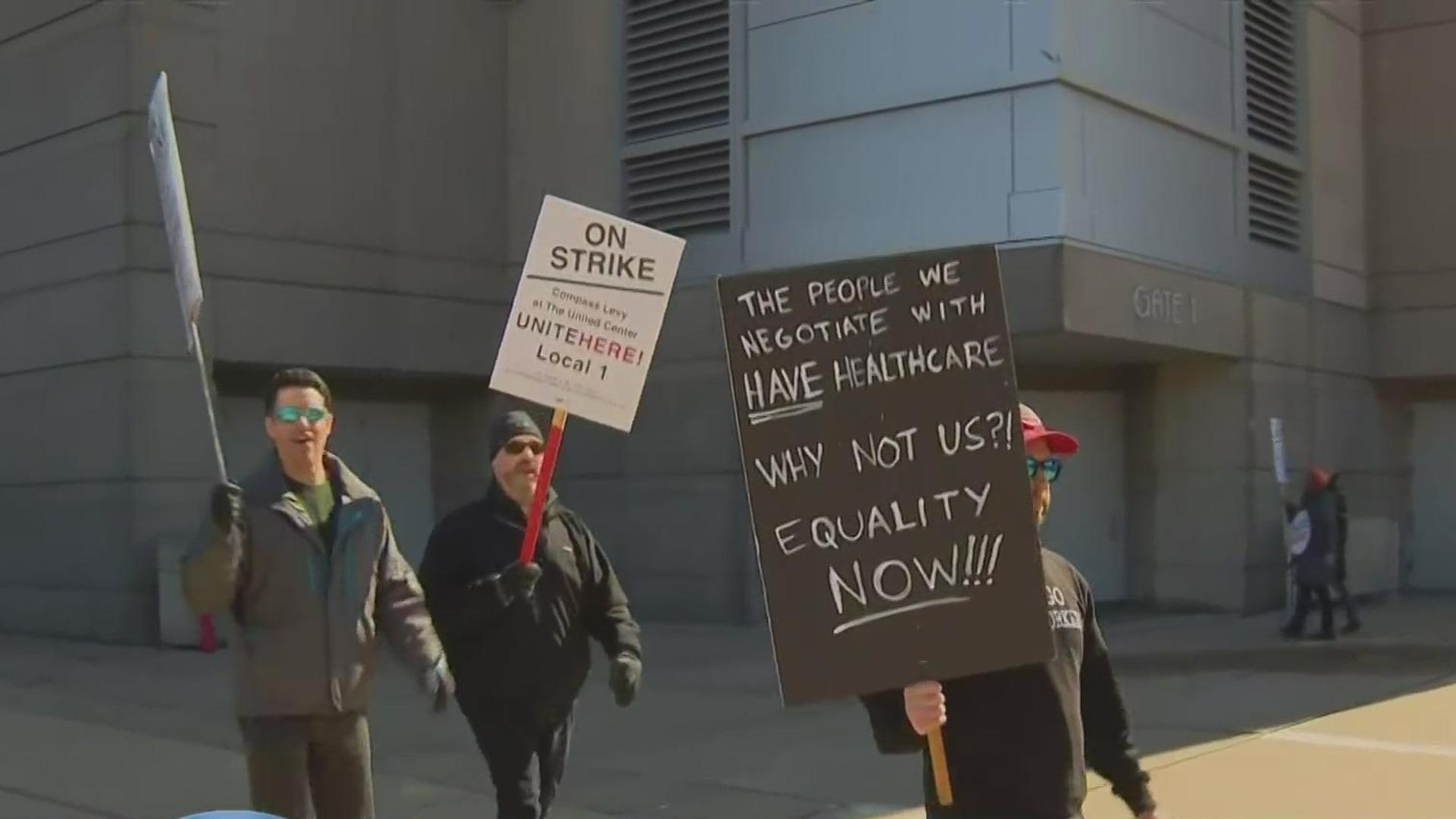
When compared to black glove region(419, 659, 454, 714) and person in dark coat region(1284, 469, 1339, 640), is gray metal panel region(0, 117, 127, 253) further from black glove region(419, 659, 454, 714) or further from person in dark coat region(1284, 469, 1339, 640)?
person in dark coat region(1284, 469, 1339, 640)

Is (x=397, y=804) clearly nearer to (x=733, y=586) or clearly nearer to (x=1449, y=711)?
(x=1449, y=711)

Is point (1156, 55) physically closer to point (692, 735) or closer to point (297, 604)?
point (692, 735)

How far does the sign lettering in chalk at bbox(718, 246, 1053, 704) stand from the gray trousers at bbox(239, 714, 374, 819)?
1654mm

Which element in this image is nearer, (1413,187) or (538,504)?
(538,504)

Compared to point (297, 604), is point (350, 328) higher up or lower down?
higher up

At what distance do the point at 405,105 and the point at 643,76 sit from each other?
2.56 m

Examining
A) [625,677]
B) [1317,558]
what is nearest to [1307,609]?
[1317,558]

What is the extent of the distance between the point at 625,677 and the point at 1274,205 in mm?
14499

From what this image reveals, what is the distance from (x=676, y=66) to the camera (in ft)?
54.3

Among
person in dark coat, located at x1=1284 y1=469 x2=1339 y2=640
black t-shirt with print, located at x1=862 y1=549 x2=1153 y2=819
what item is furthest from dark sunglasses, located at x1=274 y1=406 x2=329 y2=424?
person in dark coat, located at x1=1284 y1=469 x2=1339 y2=640

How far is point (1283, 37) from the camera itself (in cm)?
1805

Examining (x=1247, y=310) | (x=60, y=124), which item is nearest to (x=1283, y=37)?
(x=1247, y=310)

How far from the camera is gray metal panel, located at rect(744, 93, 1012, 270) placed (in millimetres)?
14141

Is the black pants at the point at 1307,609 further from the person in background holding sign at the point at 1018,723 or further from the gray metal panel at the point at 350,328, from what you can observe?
the person in background holding sign at the point at 1018,723
